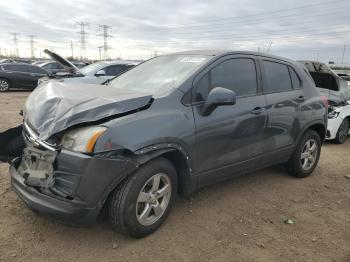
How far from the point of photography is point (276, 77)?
185 inches

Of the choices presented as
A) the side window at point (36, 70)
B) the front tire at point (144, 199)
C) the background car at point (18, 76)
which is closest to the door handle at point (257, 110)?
the front tire at point (144, 199)

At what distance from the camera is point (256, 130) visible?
4191mm

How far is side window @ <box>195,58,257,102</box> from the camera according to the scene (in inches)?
145

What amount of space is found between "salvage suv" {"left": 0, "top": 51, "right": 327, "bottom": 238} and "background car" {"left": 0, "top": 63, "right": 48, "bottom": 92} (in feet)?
46.4

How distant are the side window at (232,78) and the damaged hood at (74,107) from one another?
0.68m

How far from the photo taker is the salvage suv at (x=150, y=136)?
284 cm

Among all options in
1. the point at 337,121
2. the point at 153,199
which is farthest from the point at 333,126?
the point at 153,199

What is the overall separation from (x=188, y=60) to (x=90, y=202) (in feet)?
6.55

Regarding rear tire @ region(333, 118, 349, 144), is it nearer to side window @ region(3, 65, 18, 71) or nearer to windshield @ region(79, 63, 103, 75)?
windshield @ region(79, 63, 103, 75)

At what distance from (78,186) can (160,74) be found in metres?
1.76

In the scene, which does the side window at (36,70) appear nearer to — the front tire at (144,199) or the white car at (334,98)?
the white car at (334,98)

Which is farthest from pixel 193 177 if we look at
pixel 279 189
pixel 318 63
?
pixel 318 63

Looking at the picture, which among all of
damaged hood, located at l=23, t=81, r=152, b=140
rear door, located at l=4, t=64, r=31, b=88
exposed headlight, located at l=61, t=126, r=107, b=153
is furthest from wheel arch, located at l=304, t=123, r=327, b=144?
rear door, located at l=4, t=64, r=31, b=88

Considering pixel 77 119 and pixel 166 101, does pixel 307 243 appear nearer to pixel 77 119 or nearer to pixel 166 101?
pixel 166 101
